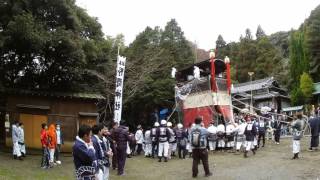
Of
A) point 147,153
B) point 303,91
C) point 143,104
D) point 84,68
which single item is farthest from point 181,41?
point 147,153

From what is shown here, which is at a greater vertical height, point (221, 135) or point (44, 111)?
point (44, 111)

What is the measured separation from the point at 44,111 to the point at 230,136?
1039 centimetres

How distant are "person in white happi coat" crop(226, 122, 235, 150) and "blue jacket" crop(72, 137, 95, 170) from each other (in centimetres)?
1594

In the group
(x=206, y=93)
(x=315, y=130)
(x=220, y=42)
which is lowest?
(x=315, y=130)

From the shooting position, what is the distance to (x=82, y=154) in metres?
7.25

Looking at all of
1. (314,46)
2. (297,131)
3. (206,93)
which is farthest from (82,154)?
(314,46)

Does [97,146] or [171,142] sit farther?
[171,142]

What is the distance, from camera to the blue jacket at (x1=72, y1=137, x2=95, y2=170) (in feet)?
23.8

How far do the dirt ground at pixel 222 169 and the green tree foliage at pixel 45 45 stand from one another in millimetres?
5644

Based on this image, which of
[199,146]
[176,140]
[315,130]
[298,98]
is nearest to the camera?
[199,146]

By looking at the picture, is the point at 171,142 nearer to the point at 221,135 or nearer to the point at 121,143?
the point at 221,135

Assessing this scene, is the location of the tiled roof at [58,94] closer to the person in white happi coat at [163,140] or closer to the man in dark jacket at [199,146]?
the person in white happi coat at [163,140]

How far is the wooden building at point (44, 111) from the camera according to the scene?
24.2 m

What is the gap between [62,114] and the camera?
25125 millimetres
